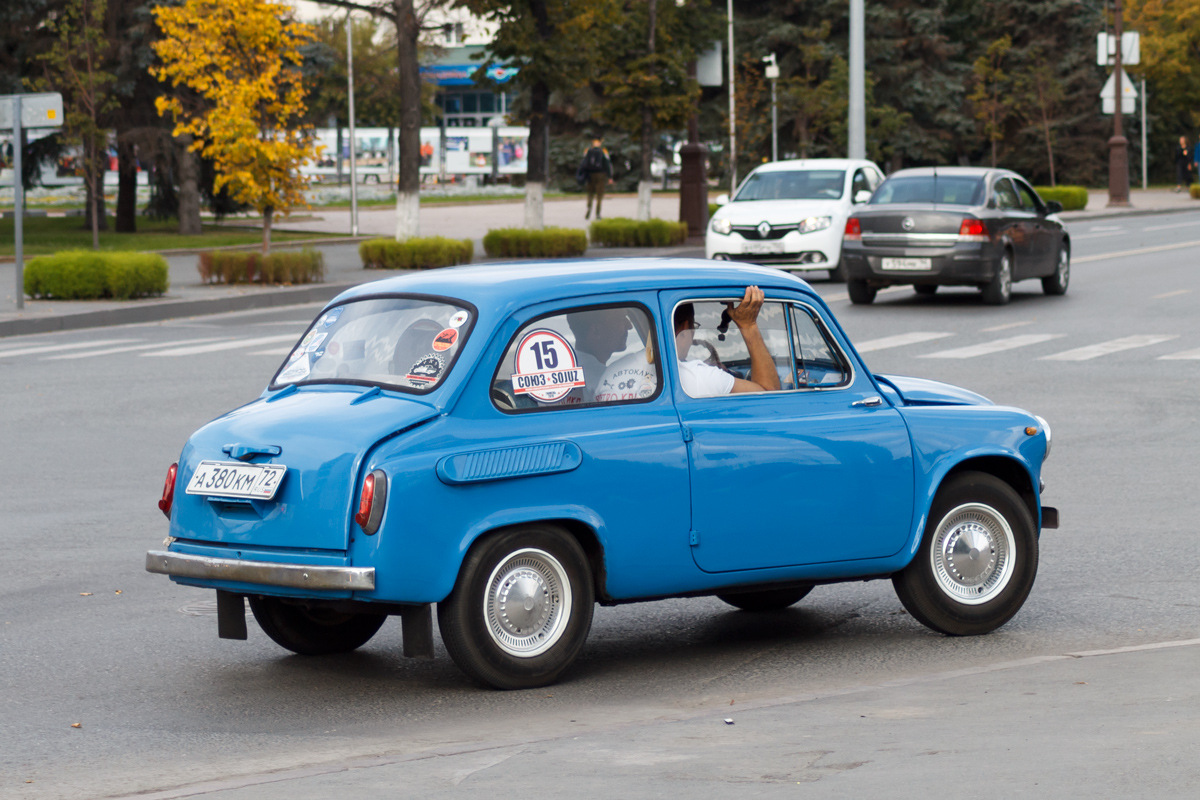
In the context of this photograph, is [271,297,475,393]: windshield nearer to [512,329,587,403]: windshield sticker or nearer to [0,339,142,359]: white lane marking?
[512,329,587,403]: windshield sticker

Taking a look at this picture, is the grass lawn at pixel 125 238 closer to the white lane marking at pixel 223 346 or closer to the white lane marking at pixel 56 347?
the white lane marking at pixel 56 347

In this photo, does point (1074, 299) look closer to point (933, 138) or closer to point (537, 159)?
point (537, 159)

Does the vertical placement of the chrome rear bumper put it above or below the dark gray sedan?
below

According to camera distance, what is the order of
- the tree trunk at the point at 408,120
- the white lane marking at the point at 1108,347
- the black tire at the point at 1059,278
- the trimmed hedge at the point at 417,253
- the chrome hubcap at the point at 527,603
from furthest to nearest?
the tree trunk at the point at 408,120 → the trimmed hedge at the point at 417,253 → the black tire at the point at 1059,278 → the white lane marking at the point at 1108,347 → the chrome hubcap at the point at 527,603

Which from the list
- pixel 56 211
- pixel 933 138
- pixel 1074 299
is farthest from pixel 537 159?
pixel 933 138

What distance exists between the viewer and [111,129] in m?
40.6

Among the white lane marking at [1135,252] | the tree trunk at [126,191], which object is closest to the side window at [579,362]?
the white lane marking at [1135,252]

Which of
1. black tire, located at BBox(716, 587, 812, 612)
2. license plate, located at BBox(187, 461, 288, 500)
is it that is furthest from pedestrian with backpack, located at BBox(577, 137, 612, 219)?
license plate, located at BBox(187, 461, 288, 500)

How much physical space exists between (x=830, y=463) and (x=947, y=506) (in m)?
0.62

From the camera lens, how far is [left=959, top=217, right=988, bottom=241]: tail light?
2112 cm

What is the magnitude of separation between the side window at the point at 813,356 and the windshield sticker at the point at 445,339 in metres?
1.40

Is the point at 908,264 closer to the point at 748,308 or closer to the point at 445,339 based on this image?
the point at 748,308

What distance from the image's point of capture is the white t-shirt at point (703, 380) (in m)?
6.50

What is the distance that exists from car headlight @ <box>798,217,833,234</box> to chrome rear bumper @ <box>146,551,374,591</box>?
19631mm
